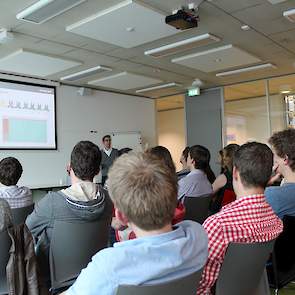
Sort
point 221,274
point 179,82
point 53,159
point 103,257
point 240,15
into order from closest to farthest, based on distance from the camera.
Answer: point 103,257, point 221,274, point 240,15, point 53,159, point 179,82

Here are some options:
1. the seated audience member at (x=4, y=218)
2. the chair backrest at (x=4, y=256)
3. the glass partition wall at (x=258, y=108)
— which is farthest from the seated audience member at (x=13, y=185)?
the glass partition wall at (x=258, y=108)

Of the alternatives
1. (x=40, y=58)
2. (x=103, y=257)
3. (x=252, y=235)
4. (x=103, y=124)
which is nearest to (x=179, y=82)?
(x=103, y=124)

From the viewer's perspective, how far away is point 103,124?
8.22 m

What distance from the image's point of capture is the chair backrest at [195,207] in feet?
10.2

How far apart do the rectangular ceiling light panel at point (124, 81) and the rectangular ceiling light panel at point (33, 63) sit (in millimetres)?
1074

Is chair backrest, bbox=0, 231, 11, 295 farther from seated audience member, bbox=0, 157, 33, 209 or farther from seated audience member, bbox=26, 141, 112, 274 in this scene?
seated audience member, bbox=0, 157, 33, 209

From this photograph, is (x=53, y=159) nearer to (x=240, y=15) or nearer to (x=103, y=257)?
(x=240, y=15)

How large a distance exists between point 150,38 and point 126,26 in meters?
0.54

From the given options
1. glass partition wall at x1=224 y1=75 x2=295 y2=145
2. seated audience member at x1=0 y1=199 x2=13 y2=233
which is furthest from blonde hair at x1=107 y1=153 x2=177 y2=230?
glass partition wall at x1=224 y1=75 x2=295 y2=145

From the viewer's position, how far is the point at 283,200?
2158mm

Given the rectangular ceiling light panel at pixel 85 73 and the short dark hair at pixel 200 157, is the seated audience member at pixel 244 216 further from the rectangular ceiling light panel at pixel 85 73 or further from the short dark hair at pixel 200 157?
the rectangular ceiling light panel at pixel 85 73

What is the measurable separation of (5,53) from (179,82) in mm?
3775

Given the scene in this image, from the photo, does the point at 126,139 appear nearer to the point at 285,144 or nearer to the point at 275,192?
the point at 285,144

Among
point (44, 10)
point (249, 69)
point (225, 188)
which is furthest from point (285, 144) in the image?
point (249, 69)
